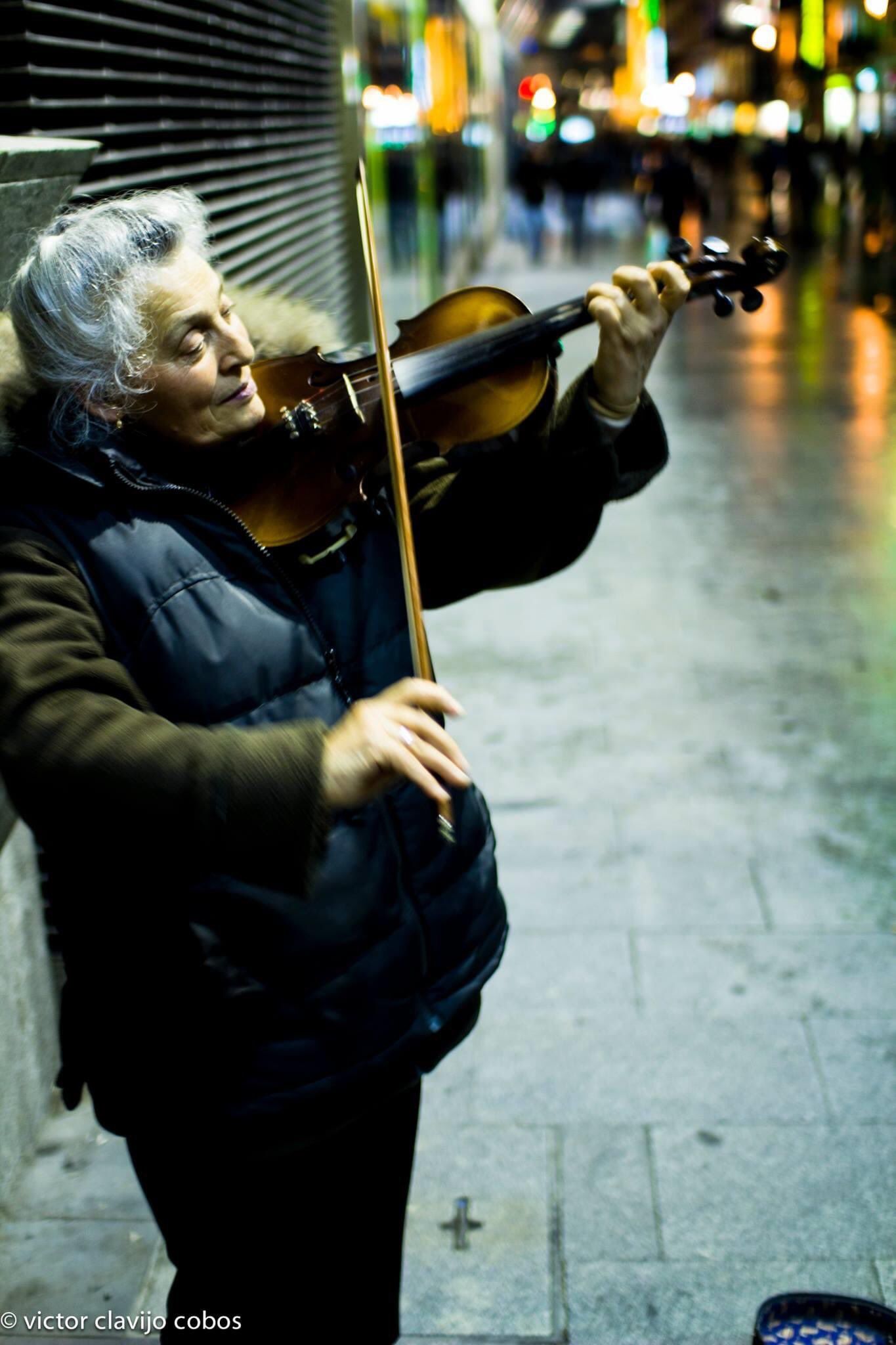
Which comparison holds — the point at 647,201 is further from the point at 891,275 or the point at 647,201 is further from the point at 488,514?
the point at 488,514

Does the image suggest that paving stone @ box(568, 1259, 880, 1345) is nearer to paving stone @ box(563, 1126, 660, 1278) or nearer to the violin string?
paving stone @ box(563, 1126, 660, 1278)

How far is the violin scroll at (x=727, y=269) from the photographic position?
2.09m

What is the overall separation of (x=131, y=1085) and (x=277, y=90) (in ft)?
17.4

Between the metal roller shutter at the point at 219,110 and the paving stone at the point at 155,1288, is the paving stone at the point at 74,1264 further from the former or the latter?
the metal roller shutter at the point at 219,110

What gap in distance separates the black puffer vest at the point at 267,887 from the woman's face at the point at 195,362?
12 cm

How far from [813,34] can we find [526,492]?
26.1 meters

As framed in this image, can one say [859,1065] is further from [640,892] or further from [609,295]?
[609,295]

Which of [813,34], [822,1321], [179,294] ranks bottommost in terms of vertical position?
[822,1321]

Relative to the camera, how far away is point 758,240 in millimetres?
2186

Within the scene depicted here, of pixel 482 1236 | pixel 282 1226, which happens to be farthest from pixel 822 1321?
pixel 282 1226

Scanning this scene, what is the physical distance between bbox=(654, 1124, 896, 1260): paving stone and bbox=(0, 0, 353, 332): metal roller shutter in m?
1.72

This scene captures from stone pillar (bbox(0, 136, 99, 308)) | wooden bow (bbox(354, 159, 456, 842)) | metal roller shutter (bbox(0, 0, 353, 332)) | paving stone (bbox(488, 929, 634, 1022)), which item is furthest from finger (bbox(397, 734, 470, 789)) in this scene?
paving stone (bbox(488, 929, 634, 1022))

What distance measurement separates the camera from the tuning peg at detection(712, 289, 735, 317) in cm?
207

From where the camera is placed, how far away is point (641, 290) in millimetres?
1813
